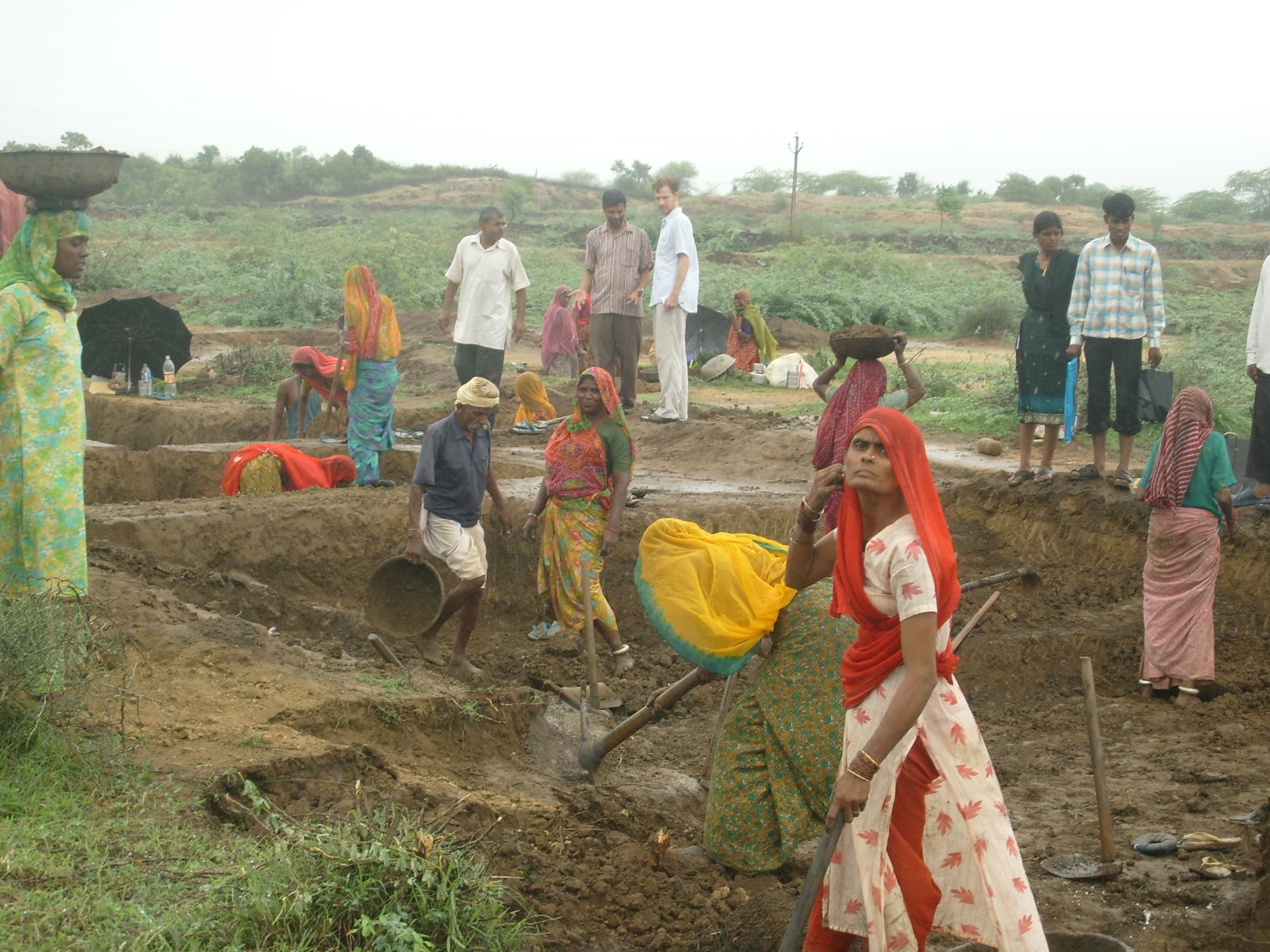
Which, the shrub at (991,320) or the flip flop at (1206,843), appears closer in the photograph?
the flip flop at (1206,843)

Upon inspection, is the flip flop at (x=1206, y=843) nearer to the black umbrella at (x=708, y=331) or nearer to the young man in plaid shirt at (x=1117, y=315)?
the young man in plaid shirt at (x=1117, y=315)

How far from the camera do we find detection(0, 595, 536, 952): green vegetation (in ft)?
10.0

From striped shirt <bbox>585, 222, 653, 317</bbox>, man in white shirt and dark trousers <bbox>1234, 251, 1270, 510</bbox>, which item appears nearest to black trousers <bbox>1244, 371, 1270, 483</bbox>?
man in white shirt and dark trousers <bbox>1234, 251, 1270, 510</bbox>

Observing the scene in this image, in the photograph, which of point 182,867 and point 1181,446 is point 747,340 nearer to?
point 1181,446

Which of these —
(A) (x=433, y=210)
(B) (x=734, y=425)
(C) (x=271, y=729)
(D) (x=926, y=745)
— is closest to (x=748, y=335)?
(B) (x=734, y=425)

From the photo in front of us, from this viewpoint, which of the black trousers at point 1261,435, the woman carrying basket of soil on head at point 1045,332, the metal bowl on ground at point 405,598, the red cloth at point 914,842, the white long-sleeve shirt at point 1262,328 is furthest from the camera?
the woman carrying basket of soil on head at point 1045,332

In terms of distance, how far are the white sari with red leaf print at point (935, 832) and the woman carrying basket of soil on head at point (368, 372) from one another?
7031 mm

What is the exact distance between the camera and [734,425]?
12.3 metres

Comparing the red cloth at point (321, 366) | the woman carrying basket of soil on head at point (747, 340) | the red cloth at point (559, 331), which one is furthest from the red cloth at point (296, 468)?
the woman carrying basket of soil on head at point (747, 340)

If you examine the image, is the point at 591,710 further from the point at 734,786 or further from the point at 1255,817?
the point at 1255,817

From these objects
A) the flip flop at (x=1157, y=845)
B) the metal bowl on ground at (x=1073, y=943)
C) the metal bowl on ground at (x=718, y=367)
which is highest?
the metal bowl on ground at (x=718, y=367)

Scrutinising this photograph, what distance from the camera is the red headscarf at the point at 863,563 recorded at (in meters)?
3.19

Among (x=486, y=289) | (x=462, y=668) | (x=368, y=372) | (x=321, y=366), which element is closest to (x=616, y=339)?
(x=486, y=289)

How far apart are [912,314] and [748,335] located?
8247 mm
